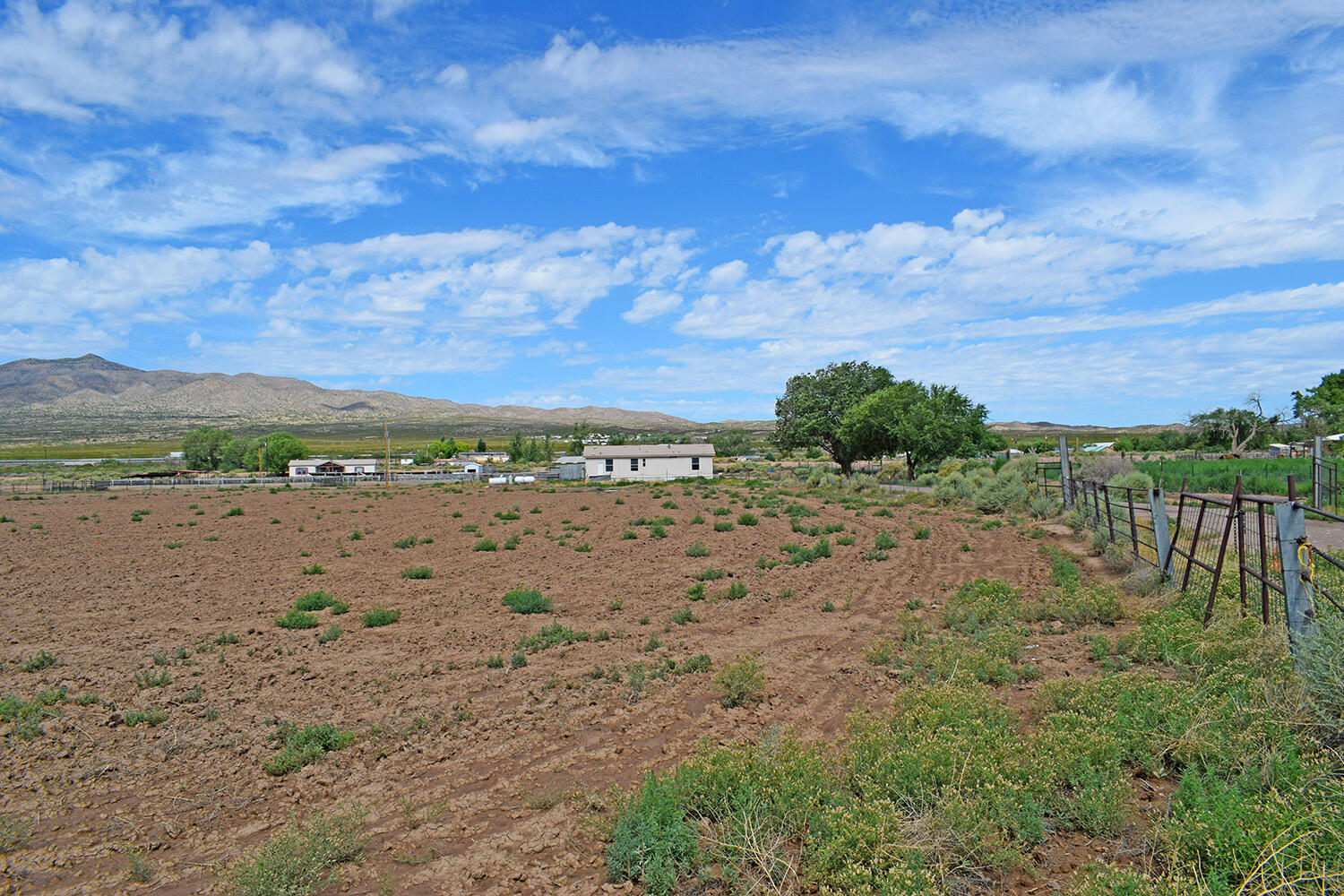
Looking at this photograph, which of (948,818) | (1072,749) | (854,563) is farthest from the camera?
(854,563)

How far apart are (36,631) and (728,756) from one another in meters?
12.7

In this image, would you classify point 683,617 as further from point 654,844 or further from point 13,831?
point 13,831

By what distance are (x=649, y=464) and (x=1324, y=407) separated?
2635 inches

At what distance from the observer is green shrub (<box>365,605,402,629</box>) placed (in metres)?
12.3

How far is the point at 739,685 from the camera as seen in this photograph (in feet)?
27.4

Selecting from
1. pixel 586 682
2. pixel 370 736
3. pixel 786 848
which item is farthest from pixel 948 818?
pixel 370 736

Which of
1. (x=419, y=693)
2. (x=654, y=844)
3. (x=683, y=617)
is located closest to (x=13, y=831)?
(x=419, y=693)

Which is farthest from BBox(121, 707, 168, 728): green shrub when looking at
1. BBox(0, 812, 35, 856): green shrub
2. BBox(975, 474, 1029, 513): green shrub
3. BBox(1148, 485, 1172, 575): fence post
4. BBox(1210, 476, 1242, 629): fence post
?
BBox(975, 474, 1029, 513): green shrub

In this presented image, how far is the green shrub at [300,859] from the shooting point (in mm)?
4746

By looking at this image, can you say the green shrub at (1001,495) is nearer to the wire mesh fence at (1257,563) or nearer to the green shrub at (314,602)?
the wire mesh fence at (1257,563)

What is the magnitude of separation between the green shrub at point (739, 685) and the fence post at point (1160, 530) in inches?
313

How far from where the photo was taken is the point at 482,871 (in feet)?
16.6

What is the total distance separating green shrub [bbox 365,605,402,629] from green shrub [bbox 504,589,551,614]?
1.93m

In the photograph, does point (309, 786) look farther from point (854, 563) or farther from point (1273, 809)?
point (854, 563)
